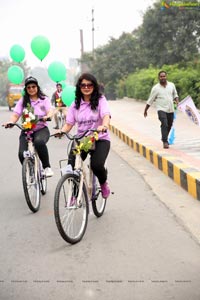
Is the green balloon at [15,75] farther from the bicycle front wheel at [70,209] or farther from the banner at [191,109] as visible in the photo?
the bicycle front wheel at [70,209]

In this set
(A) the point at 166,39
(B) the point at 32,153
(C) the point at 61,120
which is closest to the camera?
(B) the point at 32,153

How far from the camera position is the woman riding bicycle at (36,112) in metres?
5.84

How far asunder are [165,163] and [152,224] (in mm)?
2967

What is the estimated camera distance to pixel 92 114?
4797 millimetres

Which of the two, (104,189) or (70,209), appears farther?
(104,189)

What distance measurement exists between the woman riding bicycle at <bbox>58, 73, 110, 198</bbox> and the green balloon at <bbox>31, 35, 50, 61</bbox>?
6.71m

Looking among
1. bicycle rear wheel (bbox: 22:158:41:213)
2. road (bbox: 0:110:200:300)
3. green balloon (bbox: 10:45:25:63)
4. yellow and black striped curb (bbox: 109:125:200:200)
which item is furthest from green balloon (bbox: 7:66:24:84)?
bicycle rear wheel (bbox: 22:158:41:213)

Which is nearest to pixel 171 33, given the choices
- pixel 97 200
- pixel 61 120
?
pixel 61 120

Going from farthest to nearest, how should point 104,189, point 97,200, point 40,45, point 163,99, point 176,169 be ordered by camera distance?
point 40,45 → point 163,99 → point 176,169 → point 97,200 → point 104,189

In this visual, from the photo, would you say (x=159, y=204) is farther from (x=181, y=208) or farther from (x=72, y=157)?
(x=72, y=157)

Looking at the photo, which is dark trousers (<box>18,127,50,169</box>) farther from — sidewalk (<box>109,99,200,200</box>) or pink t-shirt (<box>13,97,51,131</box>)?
sidewalk (<box>109,99,200,200</box>)

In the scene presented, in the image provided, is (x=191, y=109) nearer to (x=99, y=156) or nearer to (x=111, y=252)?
(x=99, y=156)

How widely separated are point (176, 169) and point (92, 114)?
99.8 inches

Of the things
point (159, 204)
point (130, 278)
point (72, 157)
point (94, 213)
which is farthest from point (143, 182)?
point (130, 278)
